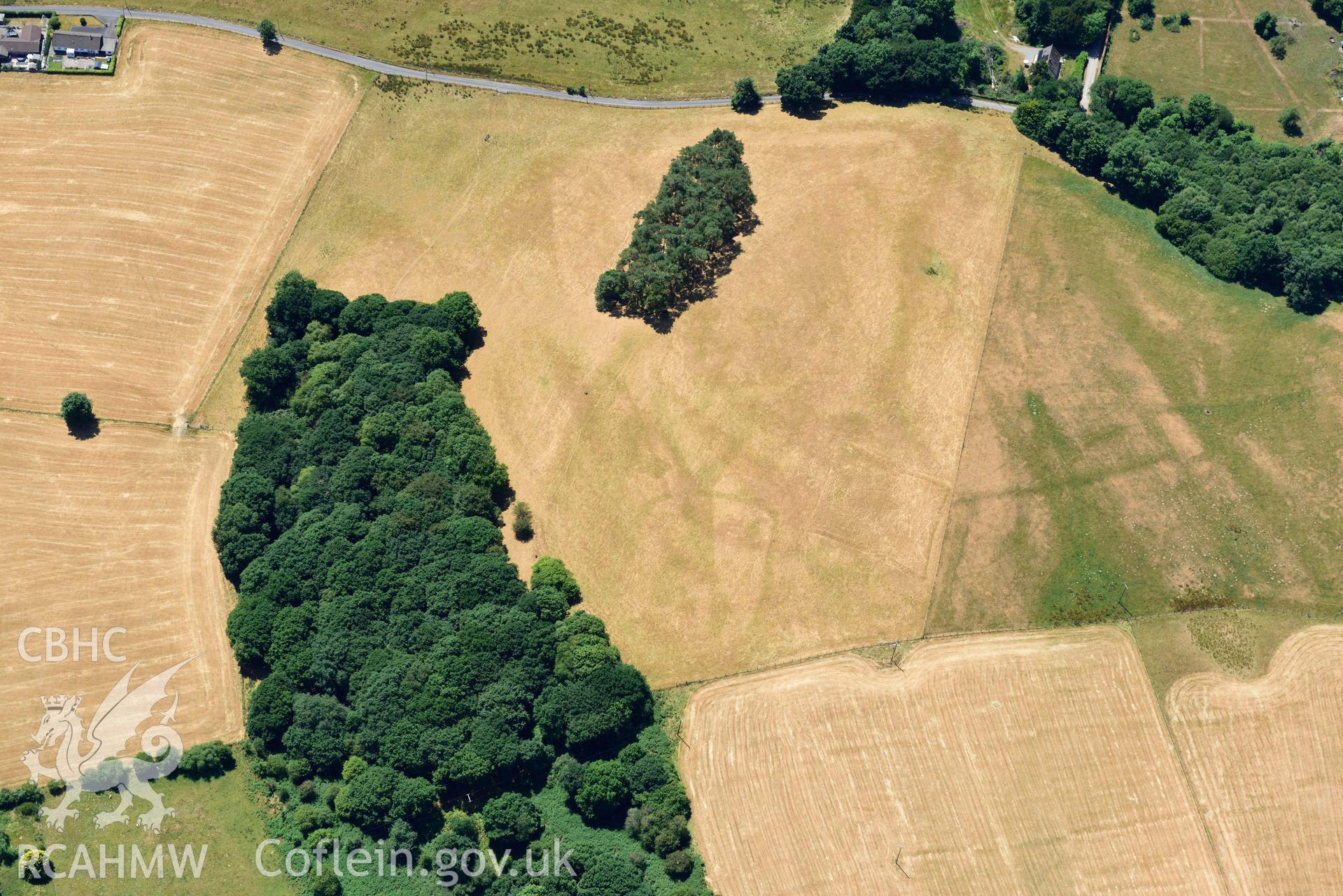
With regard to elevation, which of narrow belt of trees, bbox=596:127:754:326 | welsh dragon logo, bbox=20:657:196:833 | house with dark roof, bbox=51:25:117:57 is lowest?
welsh dragon logo, bbox=20:657:196:833

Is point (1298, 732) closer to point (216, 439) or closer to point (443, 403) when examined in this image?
point (443, 403)

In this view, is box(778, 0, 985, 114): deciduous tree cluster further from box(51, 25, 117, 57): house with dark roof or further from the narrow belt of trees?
box(51, 25, 117, 57): house with dark roof

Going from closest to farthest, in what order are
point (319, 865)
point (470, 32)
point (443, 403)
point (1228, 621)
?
1. point (319, 865)
2. point (1228, 621)
3. point (443, 403)
4. point (470, 32)

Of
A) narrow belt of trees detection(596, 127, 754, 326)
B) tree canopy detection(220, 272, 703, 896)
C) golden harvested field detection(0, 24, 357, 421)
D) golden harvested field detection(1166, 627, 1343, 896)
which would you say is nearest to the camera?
golden harvested field detection(1166, 627, 1343, 896)

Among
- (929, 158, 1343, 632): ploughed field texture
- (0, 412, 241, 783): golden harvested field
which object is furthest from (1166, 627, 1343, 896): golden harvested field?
(0, 412, 241, 783): golden harvested field

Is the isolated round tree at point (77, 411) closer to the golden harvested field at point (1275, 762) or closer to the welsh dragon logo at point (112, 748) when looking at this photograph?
the welsh dragon logo at point (112, 748)

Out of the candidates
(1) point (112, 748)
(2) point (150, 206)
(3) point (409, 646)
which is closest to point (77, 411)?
(2) point (150, 206)

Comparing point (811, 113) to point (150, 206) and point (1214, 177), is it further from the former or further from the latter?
point (150, 206)

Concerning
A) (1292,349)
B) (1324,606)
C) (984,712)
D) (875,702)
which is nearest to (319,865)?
(875,702)
